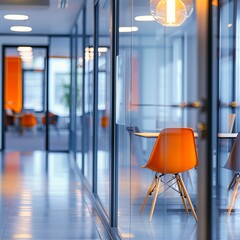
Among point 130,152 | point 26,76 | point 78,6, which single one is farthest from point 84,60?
point 26,76

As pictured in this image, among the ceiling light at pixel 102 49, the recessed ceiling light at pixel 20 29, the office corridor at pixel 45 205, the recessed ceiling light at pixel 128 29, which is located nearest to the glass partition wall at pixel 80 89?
the office corridor at pixel 45 205

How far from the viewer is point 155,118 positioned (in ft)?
13.6

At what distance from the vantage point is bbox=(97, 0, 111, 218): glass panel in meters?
6.30

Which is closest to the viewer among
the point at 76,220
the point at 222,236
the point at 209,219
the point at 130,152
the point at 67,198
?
the point at 209,219

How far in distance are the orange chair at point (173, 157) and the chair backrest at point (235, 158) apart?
292 millimetres

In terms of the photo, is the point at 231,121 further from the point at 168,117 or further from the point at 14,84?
the point at 14,84

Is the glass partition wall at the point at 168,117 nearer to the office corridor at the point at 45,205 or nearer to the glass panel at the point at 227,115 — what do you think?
the glass panel at the point at 227,115

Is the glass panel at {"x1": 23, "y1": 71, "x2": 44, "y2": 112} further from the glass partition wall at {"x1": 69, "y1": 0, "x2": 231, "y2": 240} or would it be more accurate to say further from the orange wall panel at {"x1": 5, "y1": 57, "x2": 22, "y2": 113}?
the glass partition wall at {"x1": 69, "y1": 0, "x2": 231, "y2": 240}

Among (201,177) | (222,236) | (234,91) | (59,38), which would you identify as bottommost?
(222,236)

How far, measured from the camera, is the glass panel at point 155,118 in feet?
10.9

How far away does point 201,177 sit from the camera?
265cm

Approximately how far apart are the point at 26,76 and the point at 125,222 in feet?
64.5

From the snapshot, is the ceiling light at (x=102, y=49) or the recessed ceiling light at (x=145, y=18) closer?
the recessed ceiling light at (x=145, y=18)

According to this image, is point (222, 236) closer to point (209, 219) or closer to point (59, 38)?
point (209, 219)
